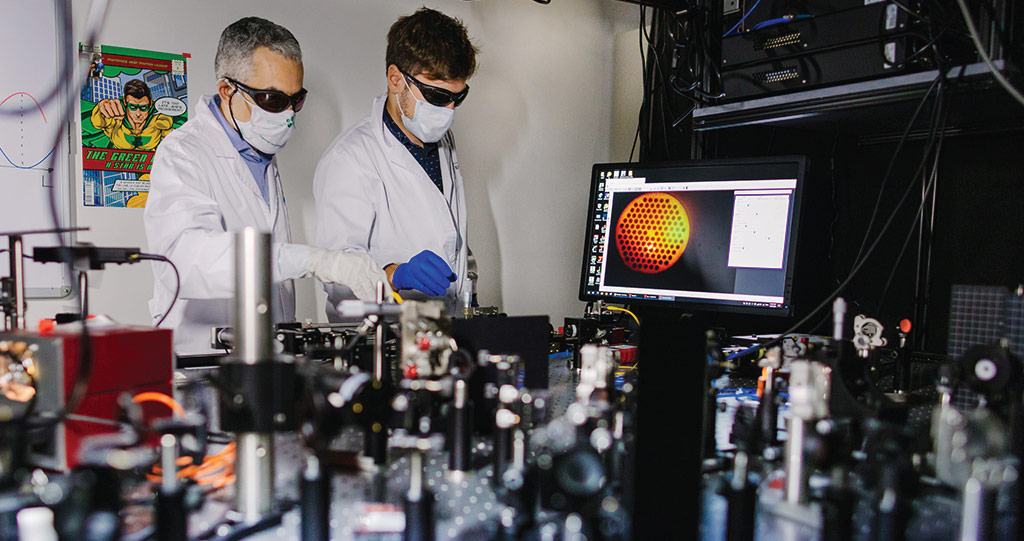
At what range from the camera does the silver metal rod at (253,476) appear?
2.10 ft

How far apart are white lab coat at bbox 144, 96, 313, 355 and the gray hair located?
12 cm

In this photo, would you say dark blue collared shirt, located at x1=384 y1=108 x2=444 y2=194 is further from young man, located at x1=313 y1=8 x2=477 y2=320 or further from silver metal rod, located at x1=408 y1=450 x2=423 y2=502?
silver metal rod, located at x1=408 y1=450 x2=423 y2=502

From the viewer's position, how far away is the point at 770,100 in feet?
5.48

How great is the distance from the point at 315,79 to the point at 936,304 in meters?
2.07

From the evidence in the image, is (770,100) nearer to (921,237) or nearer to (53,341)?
(921,237)

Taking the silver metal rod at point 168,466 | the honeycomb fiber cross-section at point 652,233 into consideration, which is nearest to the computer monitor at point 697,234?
the honeycomb fiber cross-section at point 652,233

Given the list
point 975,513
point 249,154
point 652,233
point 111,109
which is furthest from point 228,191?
point 975,513

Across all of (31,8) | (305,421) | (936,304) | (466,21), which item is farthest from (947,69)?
(31,8)

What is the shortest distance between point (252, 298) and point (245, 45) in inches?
71.2

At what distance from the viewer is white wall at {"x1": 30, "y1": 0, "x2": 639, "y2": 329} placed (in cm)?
213

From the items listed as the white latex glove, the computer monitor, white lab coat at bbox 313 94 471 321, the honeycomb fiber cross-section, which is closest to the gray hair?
white lab coat at bbox 313 94 471 321

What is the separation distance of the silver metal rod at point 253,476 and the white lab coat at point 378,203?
1.61 m

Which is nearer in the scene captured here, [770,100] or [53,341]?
[53,341]

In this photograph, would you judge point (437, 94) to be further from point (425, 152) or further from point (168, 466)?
point (168, 466)
